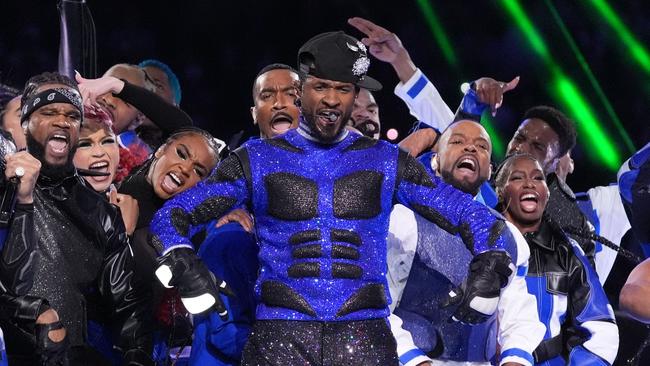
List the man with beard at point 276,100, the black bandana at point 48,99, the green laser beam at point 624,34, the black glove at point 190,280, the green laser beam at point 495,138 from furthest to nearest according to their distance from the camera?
the green laser beam at point 495,138 → the green laser beam at point 624,34 → the man with beard at point 276,100 → the black bandana at point 48,99 → the black glove at point 190,280

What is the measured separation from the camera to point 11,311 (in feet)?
11.1

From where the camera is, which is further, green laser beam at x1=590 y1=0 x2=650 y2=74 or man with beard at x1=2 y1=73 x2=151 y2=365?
green laser beam at x1=590 y1=0 x2=650 y2=74

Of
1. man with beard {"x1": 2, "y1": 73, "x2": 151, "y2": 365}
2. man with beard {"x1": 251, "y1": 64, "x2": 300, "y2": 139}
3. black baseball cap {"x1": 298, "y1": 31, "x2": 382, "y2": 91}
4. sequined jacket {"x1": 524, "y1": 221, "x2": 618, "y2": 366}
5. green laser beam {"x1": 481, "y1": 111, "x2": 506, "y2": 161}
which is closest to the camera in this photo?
black baseball cap {"x1": 298, "y1": 31, "x2": 382, "y2": 91}

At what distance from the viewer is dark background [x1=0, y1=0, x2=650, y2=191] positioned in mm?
6520

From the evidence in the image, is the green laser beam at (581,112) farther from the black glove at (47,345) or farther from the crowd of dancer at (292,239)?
the black glove at (47,345)

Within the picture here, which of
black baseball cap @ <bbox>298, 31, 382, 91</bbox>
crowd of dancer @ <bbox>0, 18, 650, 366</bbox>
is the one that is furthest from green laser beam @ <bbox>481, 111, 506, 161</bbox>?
black baseball cap @ <bbox>298, 31, 382, 91</bbox>

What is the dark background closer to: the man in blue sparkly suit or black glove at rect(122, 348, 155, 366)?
black glove at rect(122, 348, 155, 366)

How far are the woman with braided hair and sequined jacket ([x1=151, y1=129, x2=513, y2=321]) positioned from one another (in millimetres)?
1201

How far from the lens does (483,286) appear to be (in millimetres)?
3098

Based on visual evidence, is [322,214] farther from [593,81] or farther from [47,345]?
[593,81]

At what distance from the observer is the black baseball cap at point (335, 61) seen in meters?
3.24

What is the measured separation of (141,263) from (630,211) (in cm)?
186

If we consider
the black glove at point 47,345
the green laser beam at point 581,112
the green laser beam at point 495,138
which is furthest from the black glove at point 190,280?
the green laser beam at point 581,112

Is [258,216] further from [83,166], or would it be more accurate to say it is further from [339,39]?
[83,166]
